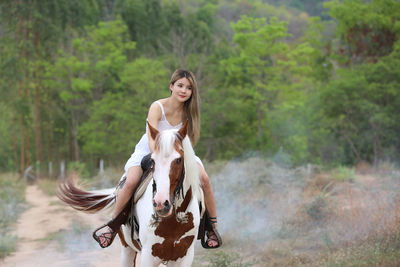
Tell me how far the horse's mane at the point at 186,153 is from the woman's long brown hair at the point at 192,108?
56 centimetres

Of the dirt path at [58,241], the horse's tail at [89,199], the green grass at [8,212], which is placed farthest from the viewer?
the green grass at [8,212]

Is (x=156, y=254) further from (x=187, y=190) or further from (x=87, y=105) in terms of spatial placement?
(x=87, y=105)

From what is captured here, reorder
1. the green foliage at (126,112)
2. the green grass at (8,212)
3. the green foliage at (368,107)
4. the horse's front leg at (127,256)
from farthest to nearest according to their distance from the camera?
1. the green foliage at (126,112)
2. the green foliage at (368,107)
3. the green grass at (8,212)
4. the horse's front leg at (127,256)

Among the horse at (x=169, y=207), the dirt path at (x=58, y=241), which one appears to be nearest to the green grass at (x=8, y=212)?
the dirt path at (x=58, y=241)

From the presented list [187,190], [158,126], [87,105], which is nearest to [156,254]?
[187,190]

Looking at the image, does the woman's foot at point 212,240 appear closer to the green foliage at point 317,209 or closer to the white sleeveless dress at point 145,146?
the white sleeveless dress at point 145,146

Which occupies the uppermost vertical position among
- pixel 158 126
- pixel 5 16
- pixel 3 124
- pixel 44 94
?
pixel 5 16

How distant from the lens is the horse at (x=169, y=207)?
3.57 metres

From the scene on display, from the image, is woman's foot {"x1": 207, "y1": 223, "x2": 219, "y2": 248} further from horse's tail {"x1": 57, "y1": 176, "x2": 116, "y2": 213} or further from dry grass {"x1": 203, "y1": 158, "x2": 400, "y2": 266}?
dry grass {"x1": 203, "y1": 158, "x2": 400, "y2": 266}

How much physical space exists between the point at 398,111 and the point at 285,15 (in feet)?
222

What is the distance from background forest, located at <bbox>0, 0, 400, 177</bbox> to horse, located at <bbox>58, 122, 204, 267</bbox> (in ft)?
62.4

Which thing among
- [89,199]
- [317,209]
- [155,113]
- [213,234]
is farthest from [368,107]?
[155,113]

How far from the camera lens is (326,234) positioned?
796 centimetres

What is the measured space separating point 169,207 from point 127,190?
3.74 ft
